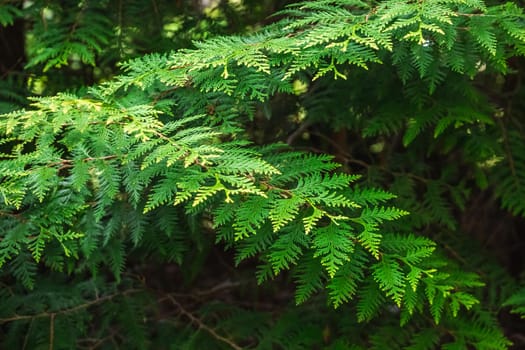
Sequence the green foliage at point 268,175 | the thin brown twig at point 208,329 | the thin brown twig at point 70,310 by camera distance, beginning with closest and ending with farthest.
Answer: the green foliage at point 268,175
the thin brown twig at point 70,310
the thin brown twig at point 208,329

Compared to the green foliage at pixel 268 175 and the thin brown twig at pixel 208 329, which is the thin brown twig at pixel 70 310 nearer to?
the green foliage at pixel 268 175

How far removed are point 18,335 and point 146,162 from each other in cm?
130

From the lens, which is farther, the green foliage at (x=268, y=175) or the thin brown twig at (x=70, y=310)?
the thin brown twig at (x=70, y=310)

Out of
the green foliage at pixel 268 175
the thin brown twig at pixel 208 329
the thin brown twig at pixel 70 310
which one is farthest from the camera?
the thin brown twig at pixel 208 329

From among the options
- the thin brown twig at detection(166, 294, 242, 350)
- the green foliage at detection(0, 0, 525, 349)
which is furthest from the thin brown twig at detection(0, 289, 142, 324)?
the thin brown twig at detection(166, 294, 242, 350)

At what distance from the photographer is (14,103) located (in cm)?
259

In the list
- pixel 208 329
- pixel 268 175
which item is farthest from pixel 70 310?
pixel 268 175

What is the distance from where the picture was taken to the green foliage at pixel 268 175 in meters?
1.78

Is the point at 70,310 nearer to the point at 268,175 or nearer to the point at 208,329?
the point at 208,329

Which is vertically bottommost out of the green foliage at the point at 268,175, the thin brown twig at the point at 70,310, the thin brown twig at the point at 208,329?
the thin brown twig at the point at 208,329

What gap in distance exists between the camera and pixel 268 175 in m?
1.89

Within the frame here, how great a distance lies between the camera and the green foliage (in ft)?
5.85

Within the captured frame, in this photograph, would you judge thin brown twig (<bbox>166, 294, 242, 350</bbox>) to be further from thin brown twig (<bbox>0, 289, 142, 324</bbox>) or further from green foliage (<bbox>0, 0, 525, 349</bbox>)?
thin brown twig (<bbox>0, 289, 142, 324</bbox>)

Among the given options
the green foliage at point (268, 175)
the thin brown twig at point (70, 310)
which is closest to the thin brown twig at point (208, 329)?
the green foliage at point (268, 175)
